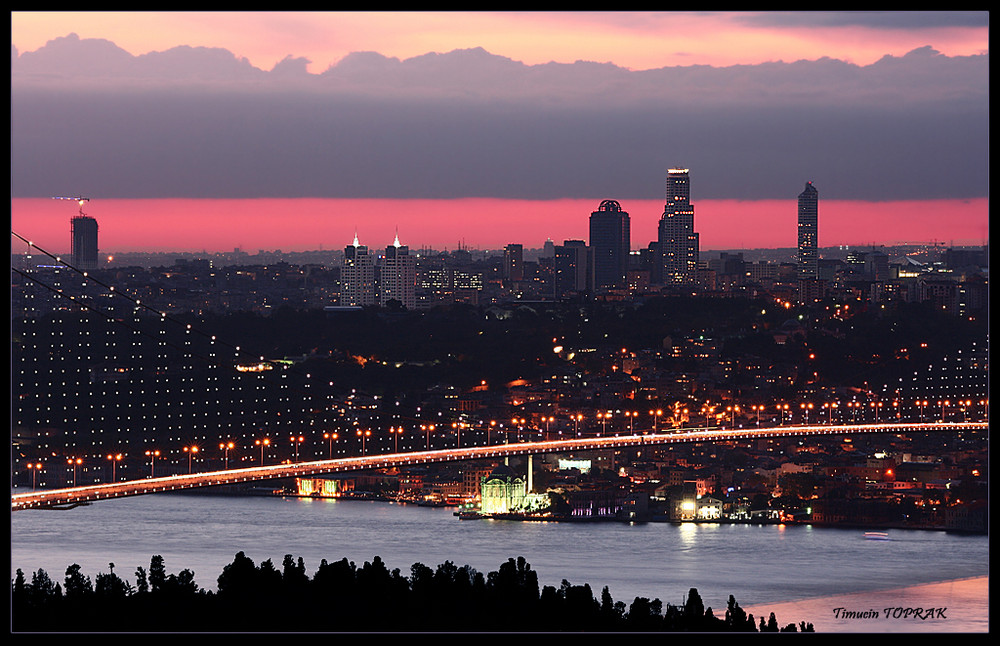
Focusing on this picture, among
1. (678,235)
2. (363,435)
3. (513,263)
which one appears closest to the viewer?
(363,435)

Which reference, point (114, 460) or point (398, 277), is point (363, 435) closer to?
point (114, 460)

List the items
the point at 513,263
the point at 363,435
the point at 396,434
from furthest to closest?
the point at 513,263, the point at 396,434, the point at 363,435

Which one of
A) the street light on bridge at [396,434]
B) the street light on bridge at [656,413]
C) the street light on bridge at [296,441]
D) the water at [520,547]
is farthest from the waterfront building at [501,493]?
the street light on bridge at [656,413]

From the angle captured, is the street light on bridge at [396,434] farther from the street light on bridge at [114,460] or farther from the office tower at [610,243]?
the office tower at [610,243]

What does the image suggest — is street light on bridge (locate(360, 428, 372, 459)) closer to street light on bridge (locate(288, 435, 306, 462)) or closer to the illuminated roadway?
street light on bridge (locate(288, 435, 306, 462))

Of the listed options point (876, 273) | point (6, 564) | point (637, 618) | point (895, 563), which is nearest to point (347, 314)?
point (876, 273)

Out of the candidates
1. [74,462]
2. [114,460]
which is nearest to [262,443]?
[114,460]
